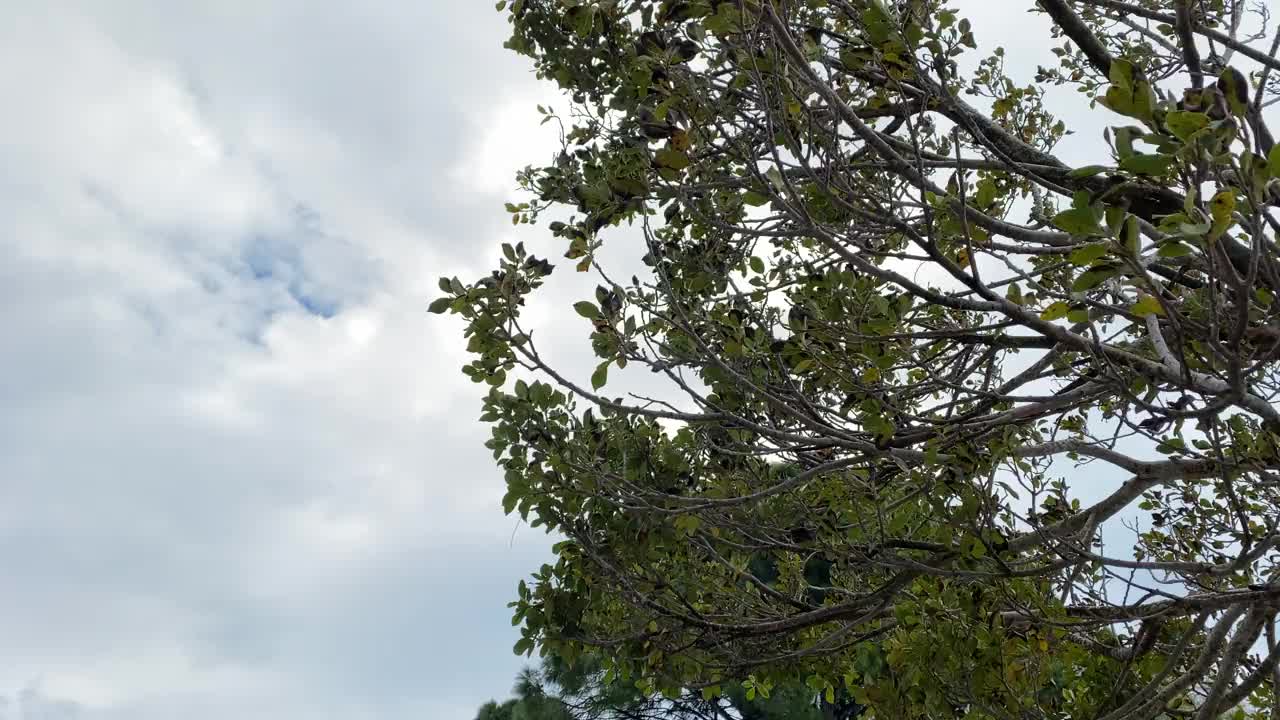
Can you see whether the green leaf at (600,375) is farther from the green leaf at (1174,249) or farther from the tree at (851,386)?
the green leaf at (1174,249)

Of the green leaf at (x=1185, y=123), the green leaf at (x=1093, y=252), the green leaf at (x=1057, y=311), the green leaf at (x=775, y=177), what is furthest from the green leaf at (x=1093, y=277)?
the green leaf at (x=775, y=177)

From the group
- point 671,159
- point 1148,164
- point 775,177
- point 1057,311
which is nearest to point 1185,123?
point 1148,164

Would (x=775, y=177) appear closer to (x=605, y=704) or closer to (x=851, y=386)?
(x=851, y=386)

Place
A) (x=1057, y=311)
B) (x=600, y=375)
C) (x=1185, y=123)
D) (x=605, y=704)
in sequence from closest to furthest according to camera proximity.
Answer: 1. (x=1185, y=123)
2. (x=1057, y=311)
3. (x=600, y=375)
4. (x=605, y=704)

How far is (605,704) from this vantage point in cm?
1688

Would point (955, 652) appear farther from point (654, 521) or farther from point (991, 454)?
point (654, 521)

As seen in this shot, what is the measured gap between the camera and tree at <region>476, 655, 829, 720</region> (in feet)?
53.8

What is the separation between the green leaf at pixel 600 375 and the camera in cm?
455

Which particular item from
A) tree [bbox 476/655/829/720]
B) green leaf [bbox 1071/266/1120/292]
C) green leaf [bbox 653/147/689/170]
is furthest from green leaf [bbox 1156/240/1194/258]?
tree [bbox 476/655/829/720]

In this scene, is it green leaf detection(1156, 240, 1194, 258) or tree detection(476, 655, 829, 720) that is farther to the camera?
tree detection(476, 655, 829, 720)

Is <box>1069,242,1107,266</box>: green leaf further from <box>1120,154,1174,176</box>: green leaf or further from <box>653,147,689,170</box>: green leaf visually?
<box>653,147,689,170</box>: green leaf

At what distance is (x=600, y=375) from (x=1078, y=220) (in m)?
2.55

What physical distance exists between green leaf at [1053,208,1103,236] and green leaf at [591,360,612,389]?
2.48 meters

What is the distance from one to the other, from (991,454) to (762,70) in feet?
6.66
